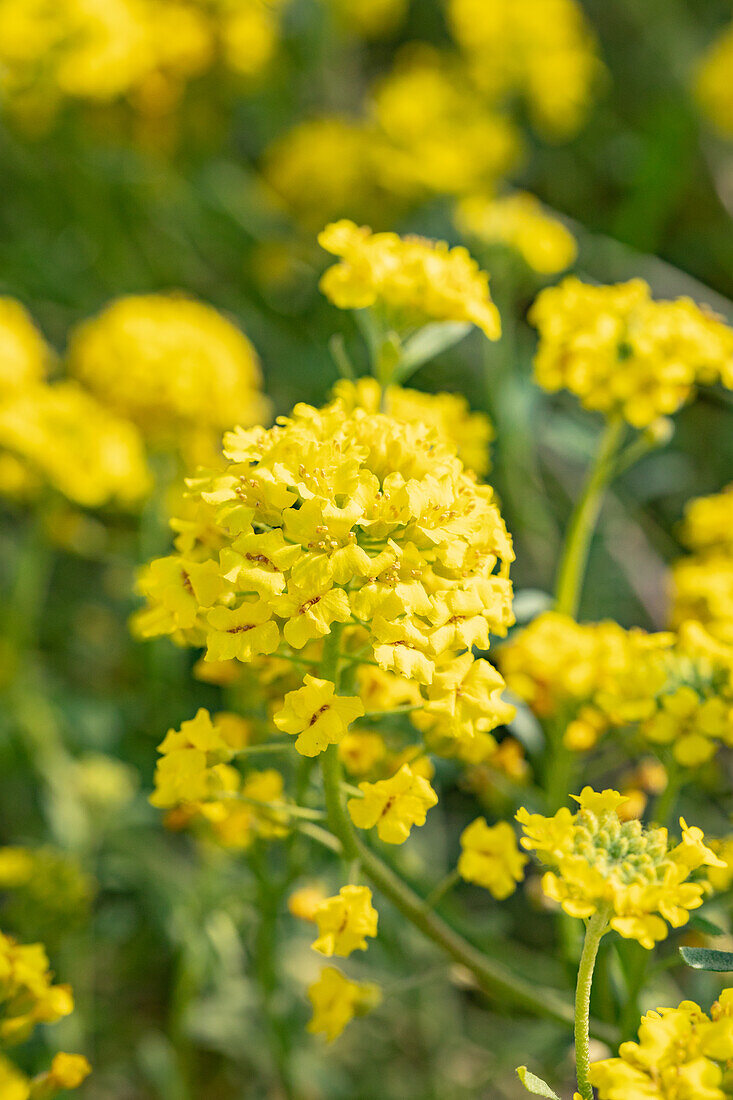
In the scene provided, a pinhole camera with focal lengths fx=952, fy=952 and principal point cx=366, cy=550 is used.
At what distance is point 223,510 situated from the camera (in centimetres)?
66

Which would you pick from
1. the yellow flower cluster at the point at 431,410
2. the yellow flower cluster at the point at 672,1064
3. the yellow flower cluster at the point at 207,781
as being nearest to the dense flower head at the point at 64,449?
the yellow flower cluster at the point at 431,410

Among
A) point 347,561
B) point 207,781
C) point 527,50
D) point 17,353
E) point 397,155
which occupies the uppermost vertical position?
point 527,50

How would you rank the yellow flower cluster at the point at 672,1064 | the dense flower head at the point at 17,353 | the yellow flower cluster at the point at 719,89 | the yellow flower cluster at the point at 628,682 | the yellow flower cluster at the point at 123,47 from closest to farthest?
1. the yellow flower cluster at the point at 672,1064
2. the yellow flower cluster at the point at 628,682
3. the dense flower head at the point at 17,353
4. the yellow flower cluster at the point at 123,47
5. the yellow flower cluster at the point at 719,89

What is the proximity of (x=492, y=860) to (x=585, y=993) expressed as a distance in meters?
0.15

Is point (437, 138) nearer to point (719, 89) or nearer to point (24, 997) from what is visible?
point (719, 89)

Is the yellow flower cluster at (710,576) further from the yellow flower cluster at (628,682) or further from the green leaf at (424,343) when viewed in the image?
the green leaf at (424,343)

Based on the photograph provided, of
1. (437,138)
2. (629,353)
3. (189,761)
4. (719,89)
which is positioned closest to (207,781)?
(189,761)

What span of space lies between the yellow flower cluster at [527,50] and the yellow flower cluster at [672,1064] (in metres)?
2.15

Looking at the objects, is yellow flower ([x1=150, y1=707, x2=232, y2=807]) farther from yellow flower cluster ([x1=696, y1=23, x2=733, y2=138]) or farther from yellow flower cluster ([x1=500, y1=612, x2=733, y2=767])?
yellow flower cluster ([x1=696, y1=23, x2=733, y2=138])

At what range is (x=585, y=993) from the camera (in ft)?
2.08

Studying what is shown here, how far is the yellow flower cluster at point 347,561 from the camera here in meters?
0.63

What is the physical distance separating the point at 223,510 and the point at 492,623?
0.21 m

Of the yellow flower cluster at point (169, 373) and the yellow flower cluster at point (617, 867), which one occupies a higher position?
the yellow flower cluster at point (617, 867)

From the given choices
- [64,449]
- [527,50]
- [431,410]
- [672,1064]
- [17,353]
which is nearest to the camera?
[672,1064]
